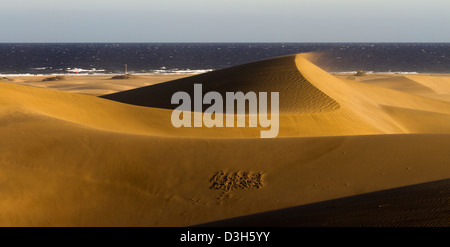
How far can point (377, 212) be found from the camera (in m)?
5.05

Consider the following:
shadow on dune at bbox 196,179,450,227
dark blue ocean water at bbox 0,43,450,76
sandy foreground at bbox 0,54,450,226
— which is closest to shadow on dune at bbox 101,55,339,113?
dark blue ocean water at bbox 0,43,450,76

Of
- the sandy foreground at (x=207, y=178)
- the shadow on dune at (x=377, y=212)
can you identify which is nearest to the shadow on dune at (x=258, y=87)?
the sandy foreground at (x=207, y=178)

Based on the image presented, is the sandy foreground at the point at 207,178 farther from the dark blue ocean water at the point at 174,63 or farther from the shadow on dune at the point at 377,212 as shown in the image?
the dark blue ocean water at the point at 174,63

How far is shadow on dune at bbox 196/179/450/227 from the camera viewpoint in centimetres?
457

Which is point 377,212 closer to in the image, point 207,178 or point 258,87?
point 207,178

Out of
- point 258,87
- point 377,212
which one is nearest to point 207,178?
point 377,212

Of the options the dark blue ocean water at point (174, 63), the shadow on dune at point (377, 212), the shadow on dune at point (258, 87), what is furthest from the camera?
the dark blue ocean water at point (174, 63)

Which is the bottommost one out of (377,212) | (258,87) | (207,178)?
(207,178)

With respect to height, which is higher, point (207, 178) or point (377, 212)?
point (377, 212)

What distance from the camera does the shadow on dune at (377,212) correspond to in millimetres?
4570

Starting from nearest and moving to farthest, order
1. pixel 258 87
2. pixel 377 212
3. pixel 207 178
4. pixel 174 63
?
1. pixel 377 212
2. pixel 207 178
3. pixel 258 87
4. pixel 174 63

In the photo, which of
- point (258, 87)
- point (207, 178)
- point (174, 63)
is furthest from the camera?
point (174, 63)

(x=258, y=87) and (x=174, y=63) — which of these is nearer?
(x=258, y=87)

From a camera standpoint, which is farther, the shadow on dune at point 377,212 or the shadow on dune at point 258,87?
the shadow on dune at point 258,87
